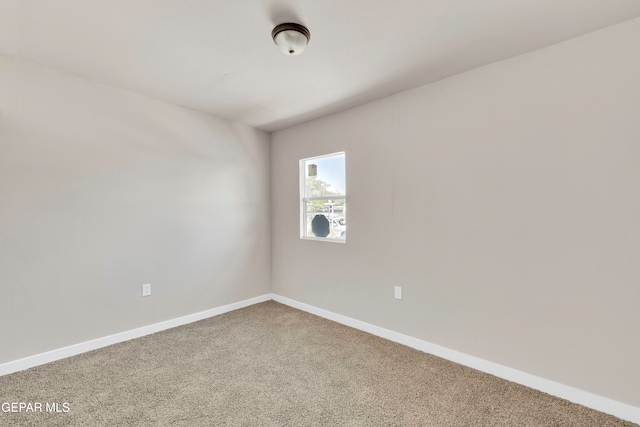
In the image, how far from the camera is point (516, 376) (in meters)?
2.07

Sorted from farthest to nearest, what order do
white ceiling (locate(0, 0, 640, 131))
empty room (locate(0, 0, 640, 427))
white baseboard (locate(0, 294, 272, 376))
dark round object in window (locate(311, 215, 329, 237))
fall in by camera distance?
dark round object in window (locate(311, 215, 329, 237)) → white baseboard (locate(0, 294, 272, 376)) → empty room (locate(0, 0, 640, 427)) → white ceiling (locate(0, 0, 640, 131))

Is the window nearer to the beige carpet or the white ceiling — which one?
the white ceiling

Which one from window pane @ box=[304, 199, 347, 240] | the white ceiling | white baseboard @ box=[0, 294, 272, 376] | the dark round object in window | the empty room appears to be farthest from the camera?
the dark round object in window

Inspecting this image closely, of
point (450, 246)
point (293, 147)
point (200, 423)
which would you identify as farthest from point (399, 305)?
point (293, 147)

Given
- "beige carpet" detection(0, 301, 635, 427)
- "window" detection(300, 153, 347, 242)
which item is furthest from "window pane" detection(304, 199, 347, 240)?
"beige carpet" detection(0, 301, 635, 427)

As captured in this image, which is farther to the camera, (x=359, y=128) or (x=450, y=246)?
(x=359, y=128)

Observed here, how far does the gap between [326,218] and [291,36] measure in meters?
2.10

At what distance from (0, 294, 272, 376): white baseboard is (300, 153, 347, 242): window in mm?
1409

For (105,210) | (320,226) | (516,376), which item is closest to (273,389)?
(516,376)

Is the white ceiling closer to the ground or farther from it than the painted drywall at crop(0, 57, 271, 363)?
farther from it

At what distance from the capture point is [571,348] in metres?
1.89

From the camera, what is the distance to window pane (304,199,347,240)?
3.32 m

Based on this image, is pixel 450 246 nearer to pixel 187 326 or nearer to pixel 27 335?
pixel 187 326

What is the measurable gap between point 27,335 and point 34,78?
2.07 metres
